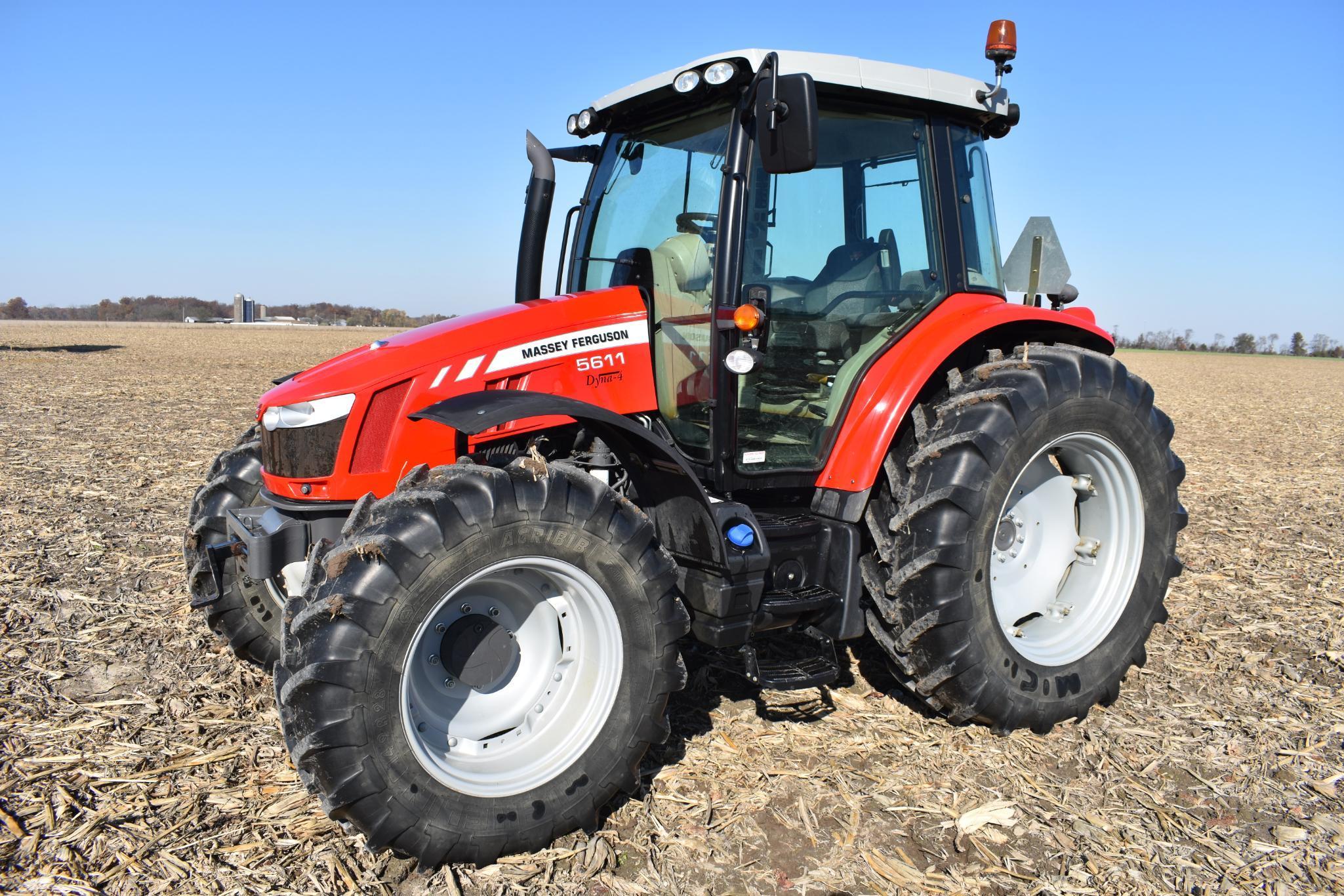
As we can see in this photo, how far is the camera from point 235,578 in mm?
3836

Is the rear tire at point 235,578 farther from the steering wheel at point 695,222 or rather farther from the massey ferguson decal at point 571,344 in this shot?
the steering wheel at point 695,222

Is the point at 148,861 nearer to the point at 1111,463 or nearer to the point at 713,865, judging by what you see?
the point at 713,865

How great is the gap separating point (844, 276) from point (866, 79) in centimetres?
73

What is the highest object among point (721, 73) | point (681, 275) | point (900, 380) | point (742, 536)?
point (721, 73)

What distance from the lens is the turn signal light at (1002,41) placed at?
3.74 meters

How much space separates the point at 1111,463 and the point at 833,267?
1.45 metres

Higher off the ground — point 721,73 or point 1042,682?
point 721,73

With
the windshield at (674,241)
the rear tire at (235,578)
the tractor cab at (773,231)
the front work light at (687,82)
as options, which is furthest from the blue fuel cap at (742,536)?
the rear tire at (235,578)

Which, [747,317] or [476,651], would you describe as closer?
[476,651]

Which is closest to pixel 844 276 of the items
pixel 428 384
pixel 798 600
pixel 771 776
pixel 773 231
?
pixel 773 231

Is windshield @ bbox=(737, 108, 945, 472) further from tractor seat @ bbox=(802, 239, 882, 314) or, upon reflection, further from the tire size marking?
the tire size marking

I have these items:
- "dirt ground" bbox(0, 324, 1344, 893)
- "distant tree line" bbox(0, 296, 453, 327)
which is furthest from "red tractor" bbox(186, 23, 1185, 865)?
"distant tree line" bbox(0, 296, 453, 327)

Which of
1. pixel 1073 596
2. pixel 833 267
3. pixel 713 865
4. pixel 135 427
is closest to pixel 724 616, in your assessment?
pixel 713 865

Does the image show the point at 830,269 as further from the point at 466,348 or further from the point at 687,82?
the point at 466,348
